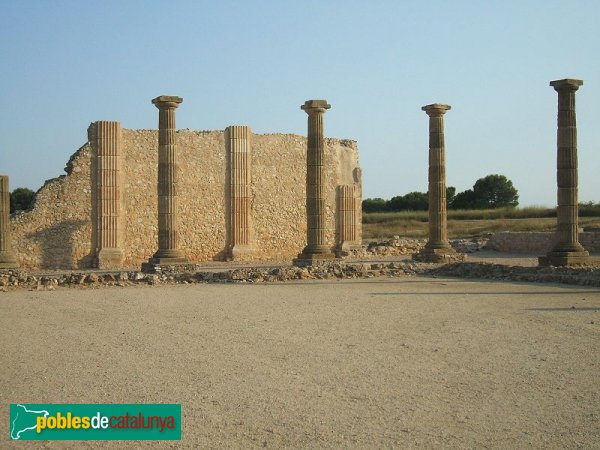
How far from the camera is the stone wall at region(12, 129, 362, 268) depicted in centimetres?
2333

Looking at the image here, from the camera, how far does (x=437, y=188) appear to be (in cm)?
2427

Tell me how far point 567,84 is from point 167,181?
10667mm

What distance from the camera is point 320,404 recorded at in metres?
6.91

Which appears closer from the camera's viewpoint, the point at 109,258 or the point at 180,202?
the point at 109,258

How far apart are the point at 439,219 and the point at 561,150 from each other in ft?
15.3

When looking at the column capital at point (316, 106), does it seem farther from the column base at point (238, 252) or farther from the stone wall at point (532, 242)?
the stone wall at point (532, 242)

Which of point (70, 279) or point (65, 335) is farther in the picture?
point (70, 279)

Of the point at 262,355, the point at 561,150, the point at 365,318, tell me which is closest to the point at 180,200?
the point at 561,150

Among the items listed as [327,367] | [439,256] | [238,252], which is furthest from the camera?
[238,252]

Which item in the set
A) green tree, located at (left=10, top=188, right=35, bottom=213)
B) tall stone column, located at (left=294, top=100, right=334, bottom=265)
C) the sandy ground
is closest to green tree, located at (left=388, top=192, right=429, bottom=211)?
green tree, located at (left=10, top=188, right=35, bottom=213)

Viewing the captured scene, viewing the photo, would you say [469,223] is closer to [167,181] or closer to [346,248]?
[346,248]

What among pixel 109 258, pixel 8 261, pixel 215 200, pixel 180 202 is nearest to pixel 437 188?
pixel 215 200

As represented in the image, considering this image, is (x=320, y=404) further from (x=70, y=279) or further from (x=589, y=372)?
(x=70, y=279)

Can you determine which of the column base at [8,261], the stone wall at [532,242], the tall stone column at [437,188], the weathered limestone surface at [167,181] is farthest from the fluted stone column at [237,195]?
the stone wall at [532,242]
